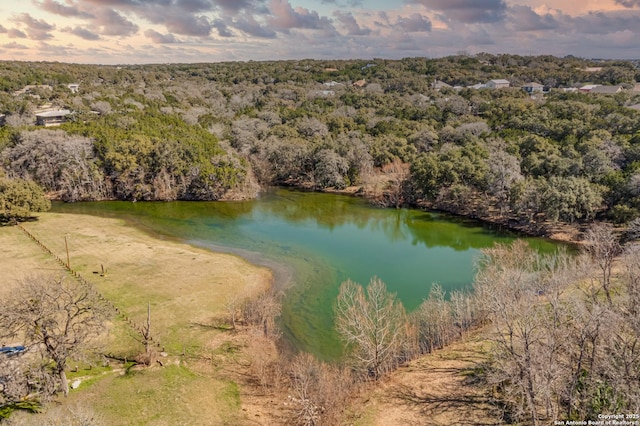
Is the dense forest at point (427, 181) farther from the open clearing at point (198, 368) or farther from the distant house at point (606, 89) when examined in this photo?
the distant house at point (606, 89)

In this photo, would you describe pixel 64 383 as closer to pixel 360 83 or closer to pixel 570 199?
pixel 570 199

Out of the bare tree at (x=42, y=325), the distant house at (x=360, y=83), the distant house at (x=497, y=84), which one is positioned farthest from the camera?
the distant house at (x=360, y=83)

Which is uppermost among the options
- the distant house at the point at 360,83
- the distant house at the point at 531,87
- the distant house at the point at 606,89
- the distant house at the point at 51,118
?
the distant house at the point at 360,83

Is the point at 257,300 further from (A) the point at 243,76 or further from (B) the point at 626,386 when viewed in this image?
(A) the point at 243,76

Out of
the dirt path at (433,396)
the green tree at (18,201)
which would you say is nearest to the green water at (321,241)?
the dirt path at (433,396)

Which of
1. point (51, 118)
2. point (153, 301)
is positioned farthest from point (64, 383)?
point (51, 118)

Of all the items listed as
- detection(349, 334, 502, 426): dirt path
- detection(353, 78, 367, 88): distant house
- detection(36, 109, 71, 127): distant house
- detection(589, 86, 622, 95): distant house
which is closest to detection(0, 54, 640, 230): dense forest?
detection(36, 109, 71, 127): distant house

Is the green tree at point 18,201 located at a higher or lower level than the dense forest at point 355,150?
lower
